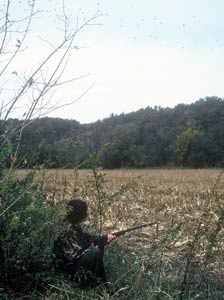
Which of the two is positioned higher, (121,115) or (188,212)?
(121,115)

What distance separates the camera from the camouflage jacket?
4793 mm

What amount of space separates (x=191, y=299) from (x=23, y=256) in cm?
154

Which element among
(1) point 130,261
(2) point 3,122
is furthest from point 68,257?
(2) point 3,122

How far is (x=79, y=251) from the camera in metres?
4.79

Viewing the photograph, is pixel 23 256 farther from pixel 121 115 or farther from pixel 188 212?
pixel 121 115

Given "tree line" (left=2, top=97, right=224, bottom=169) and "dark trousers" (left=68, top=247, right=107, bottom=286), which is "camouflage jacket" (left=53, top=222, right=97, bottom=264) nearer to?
"dark trousers" (left=68, top=247, right=107, bottom=286)

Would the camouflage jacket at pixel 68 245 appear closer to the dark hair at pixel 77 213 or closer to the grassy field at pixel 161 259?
the dark hair at pixel 77 213

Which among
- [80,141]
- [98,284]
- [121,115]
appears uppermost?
[121,115]

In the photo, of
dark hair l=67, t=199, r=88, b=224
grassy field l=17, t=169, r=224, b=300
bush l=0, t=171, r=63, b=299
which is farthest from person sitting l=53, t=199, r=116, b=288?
grassy field l=17, t=169, r=224, b=300

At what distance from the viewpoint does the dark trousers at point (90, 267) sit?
4.66 meters

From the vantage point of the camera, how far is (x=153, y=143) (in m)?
62.4

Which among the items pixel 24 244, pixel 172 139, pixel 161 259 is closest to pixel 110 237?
pixel 161 259

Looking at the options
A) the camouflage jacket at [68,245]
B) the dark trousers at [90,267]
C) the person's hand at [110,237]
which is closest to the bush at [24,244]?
the camouflage jacket at [68,245]

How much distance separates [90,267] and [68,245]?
0.32 meters
